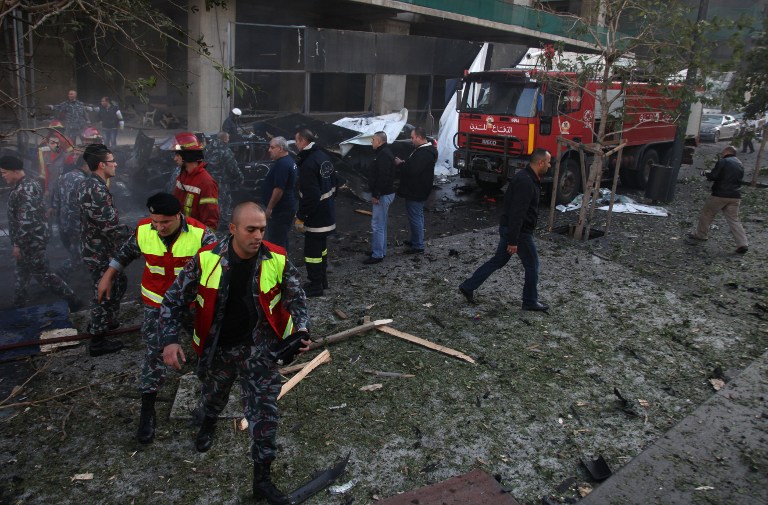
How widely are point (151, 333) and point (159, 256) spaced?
1.85ft

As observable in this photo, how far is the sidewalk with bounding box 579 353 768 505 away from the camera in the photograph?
3799 millimetres

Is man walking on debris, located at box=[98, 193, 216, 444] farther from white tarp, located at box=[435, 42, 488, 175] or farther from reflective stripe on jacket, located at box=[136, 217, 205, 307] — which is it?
white tarp, located at box=[435, 42, 488, 175]

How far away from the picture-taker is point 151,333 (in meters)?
4.25

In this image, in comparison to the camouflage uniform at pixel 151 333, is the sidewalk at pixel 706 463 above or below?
below

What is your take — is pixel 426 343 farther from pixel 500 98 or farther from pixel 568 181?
pixel 568 181

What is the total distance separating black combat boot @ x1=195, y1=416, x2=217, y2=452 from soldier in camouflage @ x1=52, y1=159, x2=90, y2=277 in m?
3.70

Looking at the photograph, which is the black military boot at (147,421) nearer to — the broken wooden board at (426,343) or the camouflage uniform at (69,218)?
the broken wooden board at (426,343)

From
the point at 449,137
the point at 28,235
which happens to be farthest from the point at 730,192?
the point at 28,235

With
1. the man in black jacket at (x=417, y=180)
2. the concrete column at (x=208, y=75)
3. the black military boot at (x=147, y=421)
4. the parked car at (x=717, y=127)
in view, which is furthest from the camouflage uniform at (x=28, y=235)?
the parked car at (x=717, y=127)

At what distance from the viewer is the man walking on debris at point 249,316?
11.3 feet

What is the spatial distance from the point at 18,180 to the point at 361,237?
5.21 meters

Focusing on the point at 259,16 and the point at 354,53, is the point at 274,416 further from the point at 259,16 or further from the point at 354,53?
the point at 259,16

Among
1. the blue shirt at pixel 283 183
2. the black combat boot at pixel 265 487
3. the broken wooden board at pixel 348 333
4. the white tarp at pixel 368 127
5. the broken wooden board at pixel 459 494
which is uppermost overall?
the white tarp at pixel 368 127

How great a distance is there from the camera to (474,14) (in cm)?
2370
